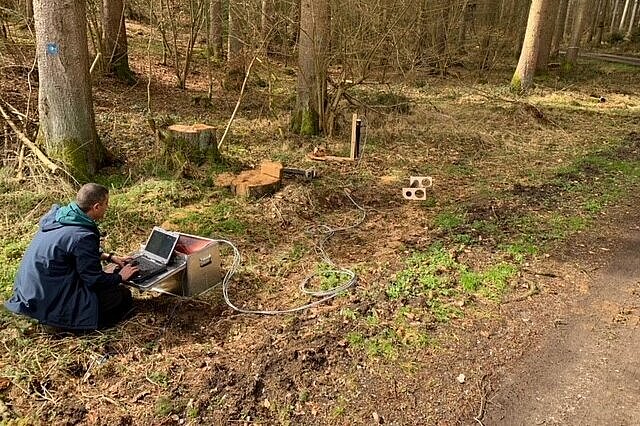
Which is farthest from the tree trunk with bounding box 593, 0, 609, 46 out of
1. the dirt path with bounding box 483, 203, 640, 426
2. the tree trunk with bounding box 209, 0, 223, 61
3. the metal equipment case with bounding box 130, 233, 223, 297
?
the metal equipment case with bounding box 130, 233, 223, 297

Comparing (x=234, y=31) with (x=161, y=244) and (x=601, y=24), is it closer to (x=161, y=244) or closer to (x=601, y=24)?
(x=161, y=244)

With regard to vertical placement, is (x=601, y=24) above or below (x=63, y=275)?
above

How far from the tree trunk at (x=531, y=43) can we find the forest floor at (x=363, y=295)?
5.12 metres

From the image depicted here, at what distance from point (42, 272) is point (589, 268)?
4647 mm

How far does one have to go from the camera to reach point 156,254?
420cm

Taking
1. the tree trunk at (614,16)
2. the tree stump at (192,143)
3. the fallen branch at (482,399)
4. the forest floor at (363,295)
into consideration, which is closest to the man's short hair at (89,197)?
the forest floor at (363,295)

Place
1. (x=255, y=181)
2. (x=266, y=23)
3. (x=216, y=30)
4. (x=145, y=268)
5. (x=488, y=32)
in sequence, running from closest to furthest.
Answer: (x=145, y=268) < (x=255, y=181) < (x=266, y=23) < (x=216, y=30) < (x=488, y=32)

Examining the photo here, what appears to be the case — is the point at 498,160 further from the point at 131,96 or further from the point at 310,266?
the point at 131,96

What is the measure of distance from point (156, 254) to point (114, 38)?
8.23 m

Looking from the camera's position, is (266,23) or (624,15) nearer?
(266,23)

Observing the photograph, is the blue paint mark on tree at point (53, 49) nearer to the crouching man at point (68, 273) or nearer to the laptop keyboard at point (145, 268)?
the crouching man at point (68, 273)

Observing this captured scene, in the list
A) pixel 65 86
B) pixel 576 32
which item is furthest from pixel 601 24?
pixel 65 86

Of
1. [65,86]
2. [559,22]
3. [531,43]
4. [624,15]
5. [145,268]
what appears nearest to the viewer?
[145,268]

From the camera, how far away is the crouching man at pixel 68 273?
3469 mm
